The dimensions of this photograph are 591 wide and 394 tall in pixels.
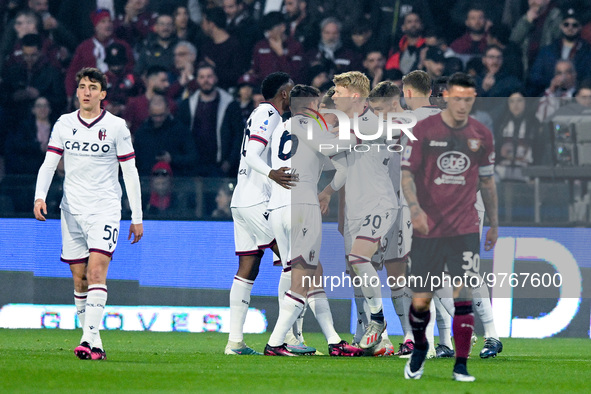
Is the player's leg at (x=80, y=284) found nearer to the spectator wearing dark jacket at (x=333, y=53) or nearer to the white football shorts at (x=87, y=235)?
the white football shorts at (x=87, y=235)

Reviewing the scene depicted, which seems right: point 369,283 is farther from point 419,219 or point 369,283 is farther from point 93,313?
point 93,313

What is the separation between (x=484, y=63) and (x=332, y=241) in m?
3.99

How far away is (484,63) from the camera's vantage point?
545 inches

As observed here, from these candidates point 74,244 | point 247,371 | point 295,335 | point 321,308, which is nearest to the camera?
point 247,371

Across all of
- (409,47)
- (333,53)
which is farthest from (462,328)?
(333,53)

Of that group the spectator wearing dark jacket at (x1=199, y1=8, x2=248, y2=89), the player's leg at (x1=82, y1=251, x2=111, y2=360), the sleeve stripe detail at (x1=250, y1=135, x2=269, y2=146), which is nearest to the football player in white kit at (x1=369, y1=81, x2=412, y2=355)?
the sleeve stripe detail at (x1=250, y1=135, x2=269, y2=146)

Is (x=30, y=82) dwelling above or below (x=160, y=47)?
below

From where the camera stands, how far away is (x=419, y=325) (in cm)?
649

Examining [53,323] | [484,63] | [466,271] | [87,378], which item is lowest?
[53,323]

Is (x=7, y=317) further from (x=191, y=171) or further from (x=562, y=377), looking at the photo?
(x=562, y=377)

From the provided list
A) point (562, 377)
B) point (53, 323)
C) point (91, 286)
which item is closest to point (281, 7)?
point (53, 323)

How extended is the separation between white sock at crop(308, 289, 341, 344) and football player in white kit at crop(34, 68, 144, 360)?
1.72 meters

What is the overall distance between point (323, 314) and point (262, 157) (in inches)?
56.3

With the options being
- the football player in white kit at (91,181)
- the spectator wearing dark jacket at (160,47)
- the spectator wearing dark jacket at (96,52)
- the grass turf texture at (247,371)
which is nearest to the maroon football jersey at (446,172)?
the grass turf texture at (247,371)
